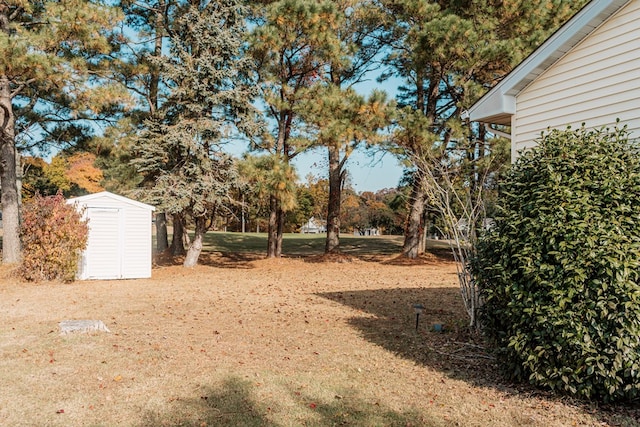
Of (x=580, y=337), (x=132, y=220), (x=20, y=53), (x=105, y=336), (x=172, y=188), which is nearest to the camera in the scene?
A: (x=580, y=337)

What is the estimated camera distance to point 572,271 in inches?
132

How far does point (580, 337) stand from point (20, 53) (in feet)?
39.5

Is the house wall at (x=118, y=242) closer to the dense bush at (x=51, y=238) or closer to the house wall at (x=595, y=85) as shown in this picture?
the dense bush at (x=51, y=238)

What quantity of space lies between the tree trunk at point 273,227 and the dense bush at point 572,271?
1225 centimetres

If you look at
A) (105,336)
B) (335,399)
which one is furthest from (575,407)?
(105,336)

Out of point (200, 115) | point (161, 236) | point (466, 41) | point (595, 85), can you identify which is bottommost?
point (161, 236)

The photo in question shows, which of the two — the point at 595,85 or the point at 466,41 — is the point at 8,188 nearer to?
the point at 466,41

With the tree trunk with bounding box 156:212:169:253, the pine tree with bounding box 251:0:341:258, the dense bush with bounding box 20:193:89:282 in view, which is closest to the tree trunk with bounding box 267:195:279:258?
the pine tree with bounding box 251:0:341:258

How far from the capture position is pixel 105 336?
215 inches

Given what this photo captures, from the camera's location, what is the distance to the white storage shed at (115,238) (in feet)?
35.9

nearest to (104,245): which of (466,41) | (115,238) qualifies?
(115,238)

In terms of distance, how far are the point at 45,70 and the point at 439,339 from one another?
1070 centimetres

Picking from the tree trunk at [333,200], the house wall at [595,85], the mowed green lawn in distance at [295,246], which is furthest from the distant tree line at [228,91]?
the house wall at [595,85]

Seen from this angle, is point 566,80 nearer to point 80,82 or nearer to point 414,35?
point 414,35
